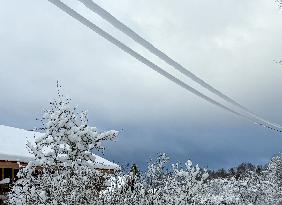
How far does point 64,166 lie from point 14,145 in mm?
9769

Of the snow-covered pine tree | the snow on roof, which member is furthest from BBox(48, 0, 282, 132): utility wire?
the snow on roof

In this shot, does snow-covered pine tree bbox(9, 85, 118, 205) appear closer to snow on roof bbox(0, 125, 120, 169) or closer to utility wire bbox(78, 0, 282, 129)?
snow on roof bbox(0, 125, 120, 169)

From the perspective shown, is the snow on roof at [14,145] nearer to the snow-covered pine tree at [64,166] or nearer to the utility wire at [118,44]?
the snow-covered pine tree at [64,166]

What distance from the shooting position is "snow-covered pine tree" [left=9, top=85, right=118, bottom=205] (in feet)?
41.2

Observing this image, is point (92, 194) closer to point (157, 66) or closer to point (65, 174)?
point (65, 174)

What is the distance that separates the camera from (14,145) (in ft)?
80.0

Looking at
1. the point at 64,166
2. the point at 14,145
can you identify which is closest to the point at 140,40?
the point at 64,166

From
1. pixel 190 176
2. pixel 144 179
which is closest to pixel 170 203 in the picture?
pixel 144 179

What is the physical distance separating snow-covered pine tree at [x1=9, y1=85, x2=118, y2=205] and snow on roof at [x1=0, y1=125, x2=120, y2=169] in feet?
11.5

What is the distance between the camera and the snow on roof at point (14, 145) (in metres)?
22.1

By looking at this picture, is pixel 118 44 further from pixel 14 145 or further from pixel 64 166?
pixel 14 145

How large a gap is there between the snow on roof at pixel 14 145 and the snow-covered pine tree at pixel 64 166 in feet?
11.5

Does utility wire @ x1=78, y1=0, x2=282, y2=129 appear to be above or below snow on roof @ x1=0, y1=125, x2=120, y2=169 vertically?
below

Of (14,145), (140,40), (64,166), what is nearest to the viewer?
(140,40)
